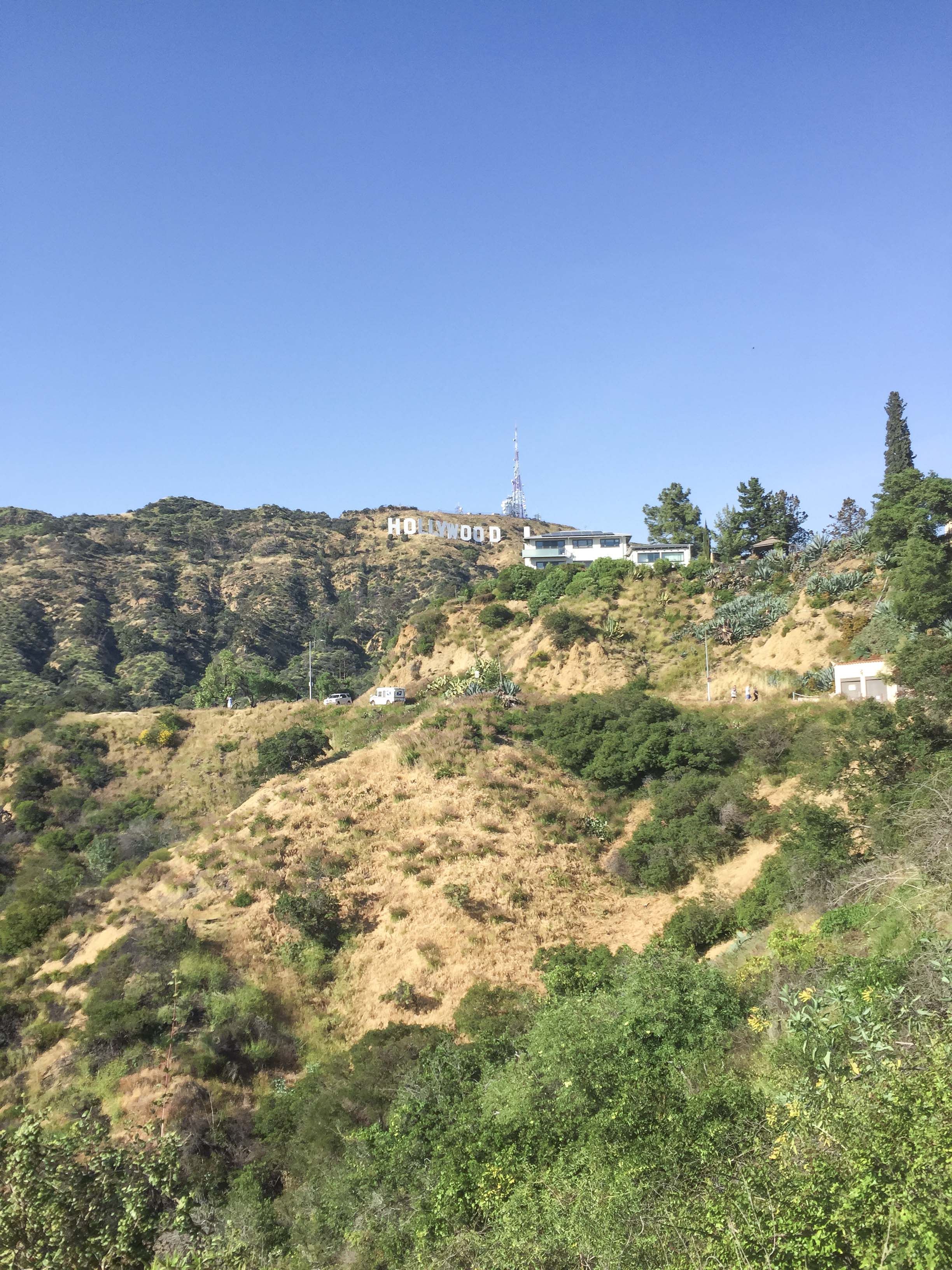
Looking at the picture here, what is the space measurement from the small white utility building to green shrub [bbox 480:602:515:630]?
85.7 feet

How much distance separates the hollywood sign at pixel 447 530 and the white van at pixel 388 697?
63.6 metres

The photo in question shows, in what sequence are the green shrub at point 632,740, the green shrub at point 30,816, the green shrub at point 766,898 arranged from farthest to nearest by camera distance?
the green shrub at point 30,816 → the green shrub at point 632,740 → the green shrub at point 766,898

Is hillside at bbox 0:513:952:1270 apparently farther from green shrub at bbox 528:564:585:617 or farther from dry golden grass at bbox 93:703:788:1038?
green shrub at bbox 528:564:585:617

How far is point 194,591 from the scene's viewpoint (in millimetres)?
100312

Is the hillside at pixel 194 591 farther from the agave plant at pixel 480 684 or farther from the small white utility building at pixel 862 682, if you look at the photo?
the small white utility building at pixel 862 682

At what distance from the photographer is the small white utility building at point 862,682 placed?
113ft

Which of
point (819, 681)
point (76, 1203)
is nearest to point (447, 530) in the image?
point (819, 681)

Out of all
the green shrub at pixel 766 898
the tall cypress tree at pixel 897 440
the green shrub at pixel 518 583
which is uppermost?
the tall cypress tree at pixel 897 440

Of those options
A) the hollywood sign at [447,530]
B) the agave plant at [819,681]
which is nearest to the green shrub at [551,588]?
the agave plant at [819,681]

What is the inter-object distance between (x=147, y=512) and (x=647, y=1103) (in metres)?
127

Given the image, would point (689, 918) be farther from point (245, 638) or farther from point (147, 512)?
point (147, 512)

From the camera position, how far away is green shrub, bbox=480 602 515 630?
2354 inches

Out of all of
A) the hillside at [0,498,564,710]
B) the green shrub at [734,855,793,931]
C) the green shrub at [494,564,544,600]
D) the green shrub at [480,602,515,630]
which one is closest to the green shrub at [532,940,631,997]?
the green shrub at [734,855,793,931]

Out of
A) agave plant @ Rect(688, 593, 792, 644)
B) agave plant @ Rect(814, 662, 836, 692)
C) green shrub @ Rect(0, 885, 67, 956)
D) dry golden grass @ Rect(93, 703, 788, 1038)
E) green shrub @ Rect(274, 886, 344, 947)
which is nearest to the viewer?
dry golden grass @ Rect(93, 703, 788, 1038)
